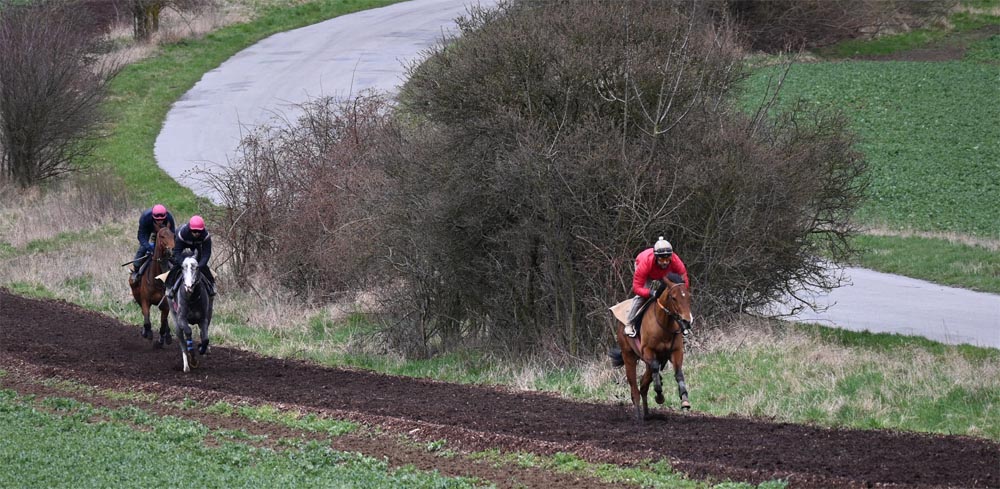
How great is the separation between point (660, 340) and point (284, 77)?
124ft

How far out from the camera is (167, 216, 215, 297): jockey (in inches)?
650

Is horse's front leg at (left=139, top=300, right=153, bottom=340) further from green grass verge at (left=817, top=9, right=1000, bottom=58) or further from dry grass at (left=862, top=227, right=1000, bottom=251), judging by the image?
green grass verge at (left=817, top=9, right=1000, bottom=58)

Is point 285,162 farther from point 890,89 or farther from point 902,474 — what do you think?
point 890,89

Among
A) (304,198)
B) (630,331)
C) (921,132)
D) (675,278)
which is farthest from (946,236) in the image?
(675,278)

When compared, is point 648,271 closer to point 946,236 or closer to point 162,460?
point 162,460

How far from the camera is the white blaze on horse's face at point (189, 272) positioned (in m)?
16.0

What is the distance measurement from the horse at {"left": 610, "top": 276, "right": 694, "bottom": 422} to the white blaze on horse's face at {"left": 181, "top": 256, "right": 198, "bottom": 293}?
6650 millimetres

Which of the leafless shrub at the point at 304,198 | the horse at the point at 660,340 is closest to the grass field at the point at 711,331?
the leafless shrub at the point at 304,198

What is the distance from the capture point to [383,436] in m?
12.3

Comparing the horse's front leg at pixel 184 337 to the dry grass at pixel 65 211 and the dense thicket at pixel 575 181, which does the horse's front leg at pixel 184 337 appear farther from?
the dry grass at pixel 65 211

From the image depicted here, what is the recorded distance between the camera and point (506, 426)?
1270 centimetres

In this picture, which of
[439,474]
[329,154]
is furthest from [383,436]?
[329,154]

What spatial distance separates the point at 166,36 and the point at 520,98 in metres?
38.2

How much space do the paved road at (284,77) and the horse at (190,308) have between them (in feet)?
59.8
